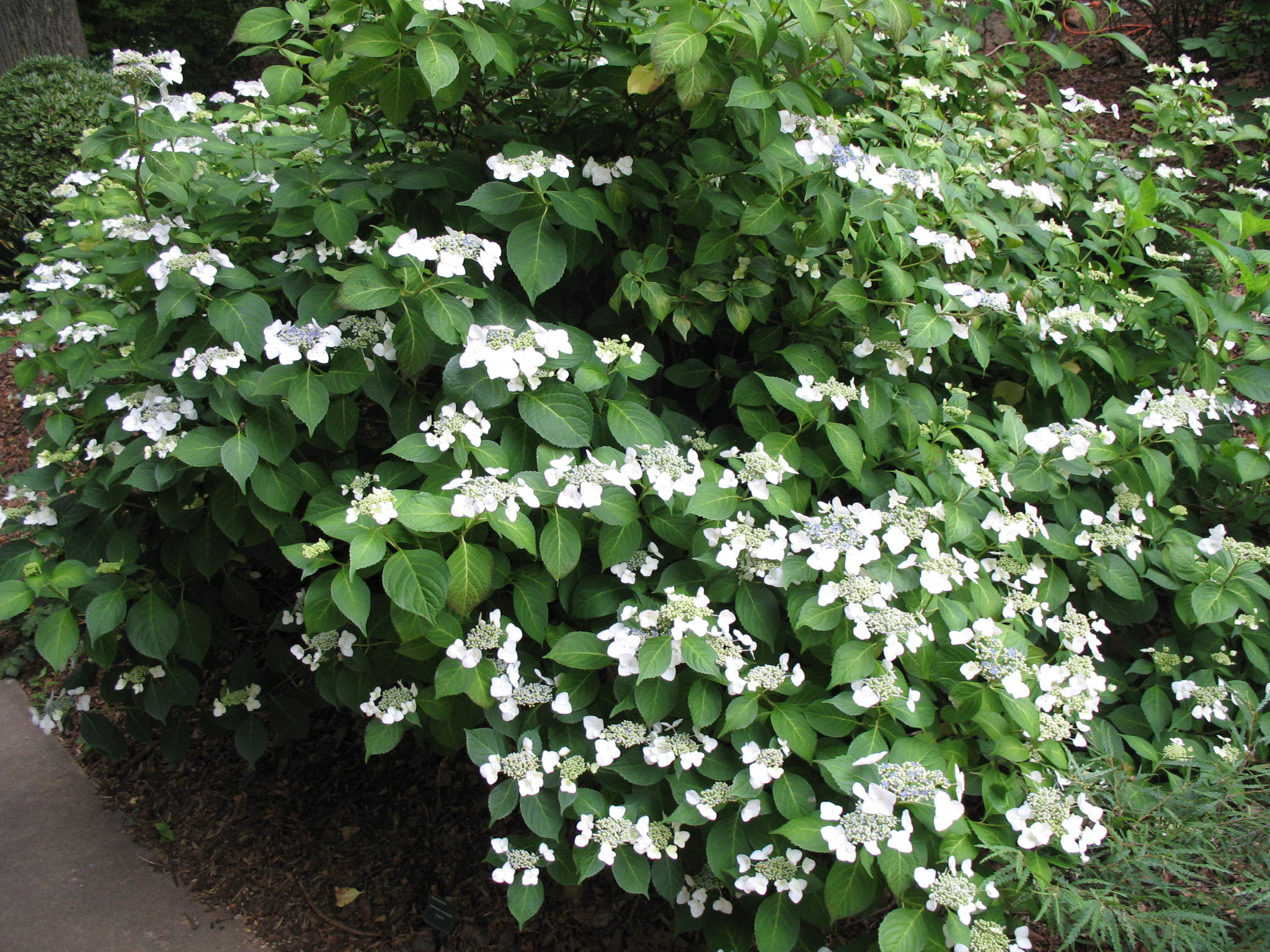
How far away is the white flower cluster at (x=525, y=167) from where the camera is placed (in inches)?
68.2

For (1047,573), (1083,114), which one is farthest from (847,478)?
(1083,114)

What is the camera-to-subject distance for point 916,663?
65.2 inches

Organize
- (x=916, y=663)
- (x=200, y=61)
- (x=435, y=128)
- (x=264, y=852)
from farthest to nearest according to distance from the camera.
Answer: (x=200, y=61)
(x=264, y=852)
(x=435, y=128)
(x=916, y=663)

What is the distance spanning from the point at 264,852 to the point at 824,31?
105 inches

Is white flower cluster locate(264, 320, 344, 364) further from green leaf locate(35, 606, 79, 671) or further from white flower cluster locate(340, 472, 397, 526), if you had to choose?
green leaf locate(35, 606, 79, 671)

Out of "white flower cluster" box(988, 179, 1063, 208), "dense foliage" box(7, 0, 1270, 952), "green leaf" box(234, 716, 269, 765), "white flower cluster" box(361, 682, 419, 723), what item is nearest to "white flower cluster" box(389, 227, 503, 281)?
"dense foliage" box(7, 0, 1270, 952)

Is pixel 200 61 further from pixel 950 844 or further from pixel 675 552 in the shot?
pixel 950 844

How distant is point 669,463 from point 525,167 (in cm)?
68

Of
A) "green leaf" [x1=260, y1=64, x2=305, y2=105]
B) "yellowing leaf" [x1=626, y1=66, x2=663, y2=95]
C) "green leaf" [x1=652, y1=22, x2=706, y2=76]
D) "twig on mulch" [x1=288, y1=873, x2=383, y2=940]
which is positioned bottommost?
"twig on mulch" [x1=288, y1=873, x2=383, y2=940]

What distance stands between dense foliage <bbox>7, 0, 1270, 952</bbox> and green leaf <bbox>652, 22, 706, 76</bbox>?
13 millimetres

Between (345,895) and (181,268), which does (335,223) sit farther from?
(345,895)

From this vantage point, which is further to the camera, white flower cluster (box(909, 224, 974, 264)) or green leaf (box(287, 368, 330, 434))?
white flower cluster (box(909, 224, 974, 264))

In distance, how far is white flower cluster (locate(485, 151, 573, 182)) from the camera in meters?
1.73

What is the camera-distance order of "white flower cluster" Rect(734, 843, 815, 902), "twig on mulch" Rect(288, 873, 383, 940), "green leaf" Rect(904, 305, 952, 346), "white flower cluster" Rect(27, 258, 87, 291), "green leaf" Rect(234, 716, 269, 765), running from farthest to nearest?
1. "white flower cluster" Rect(27, 258, 87, 291)
2. "twig on mulch" Rect(288, 873, 383, 940)
3. "green leaf" Rect(234, 716, 269, 765)
4. "green leaf" Rect(904, 305, 952, 346)
5. "white flower cluster" Rect(734, 843, 815, 902)
